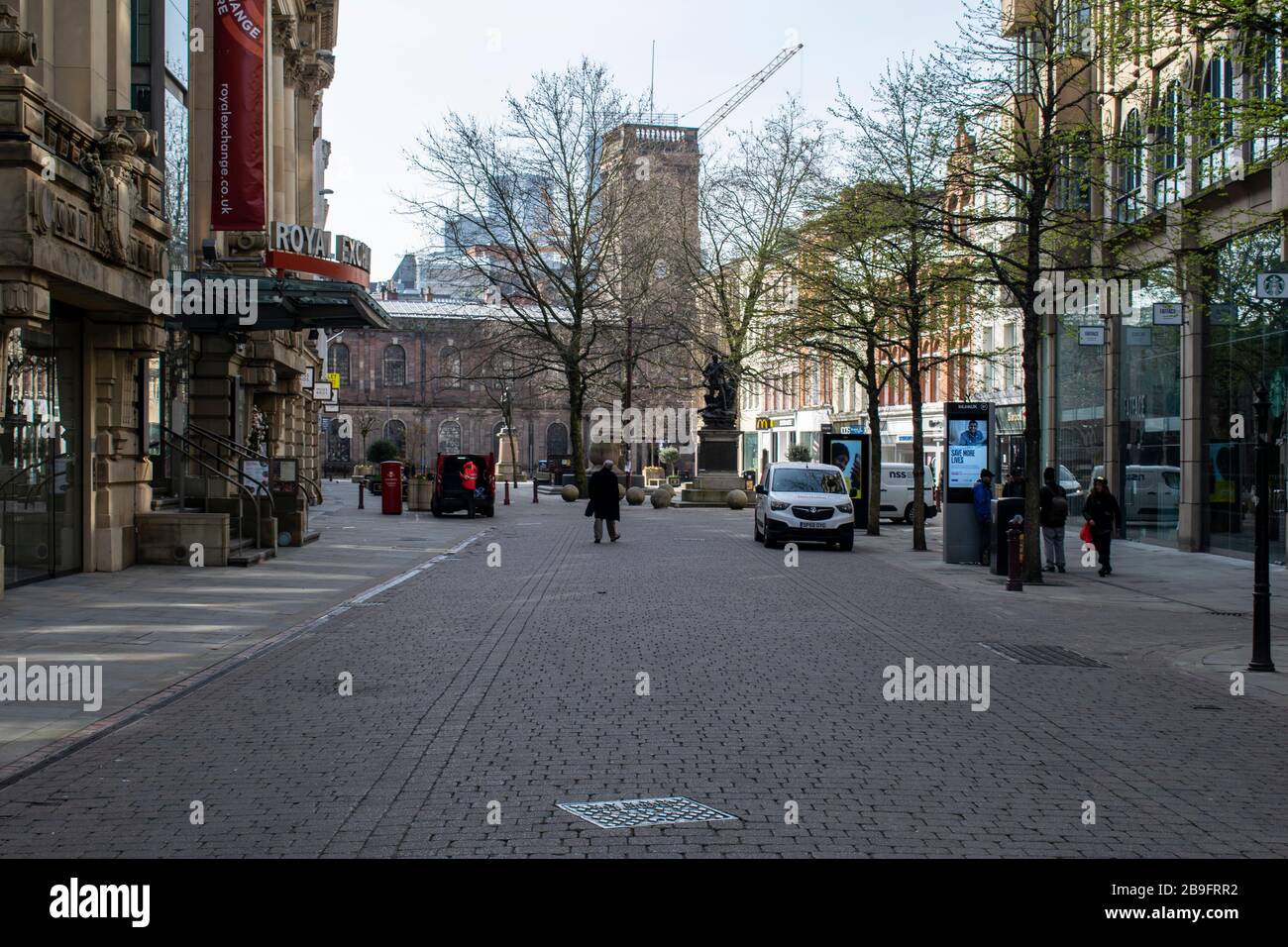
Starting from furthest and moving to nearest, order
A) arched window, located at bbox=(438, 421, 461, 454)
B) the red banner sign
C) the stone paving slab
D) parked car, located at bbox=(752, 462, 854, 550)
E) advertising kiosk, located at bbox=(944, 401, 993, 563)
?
arched window, located at bbox=(438, 421, 461, 454) < parked car, located at bbox=(752, 462, 854, 550) < the red banner sign < advertising kiosk, located at bbox=(944, 401, 993, 563) < the stone paving slab

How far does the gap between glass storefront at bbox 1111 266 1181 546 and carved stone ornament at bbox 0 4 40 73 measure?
21.0 meters

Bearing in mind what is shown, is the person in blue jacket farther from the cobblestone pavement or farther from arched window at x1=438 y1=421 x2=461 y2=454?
Result: arched window at x1=438 y1=421 x2=461 y2=454

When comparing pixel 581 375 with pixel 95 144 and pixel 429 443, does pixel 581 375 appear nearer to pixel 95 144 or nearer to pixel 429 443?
pixel 95 144

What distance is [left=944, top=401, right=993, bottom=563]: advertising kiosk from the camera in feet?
77.3

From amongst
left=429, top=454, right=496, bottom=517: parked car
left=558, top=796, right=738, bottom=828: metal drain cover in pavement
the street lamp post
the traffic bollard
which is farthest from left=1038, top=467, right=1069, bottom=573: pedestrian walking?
left=429, top=454, right=496, bottom=517: parked car

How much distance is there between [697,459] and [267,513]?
27636 millimetres

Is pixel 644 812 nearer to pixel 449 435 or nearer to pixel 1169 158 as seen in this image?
pixel 1169 158

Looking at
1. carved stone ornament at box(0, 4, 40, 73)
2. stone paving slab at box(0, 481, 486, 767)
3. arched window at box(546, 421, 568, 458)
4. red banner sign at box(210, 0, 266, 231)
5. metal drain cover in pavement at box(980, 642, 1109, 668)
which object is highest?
red banner sign at box(210, 0, 266, 231)

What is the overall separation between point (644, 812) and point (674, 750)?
4.81 ft

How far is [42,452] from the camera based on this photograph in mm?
17953

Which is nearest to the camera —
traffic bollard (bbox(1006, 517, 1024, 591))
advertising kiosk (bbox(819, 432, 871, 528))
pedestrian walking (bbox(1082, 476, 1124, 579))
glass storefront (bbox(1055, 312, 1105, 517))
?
traffic bollard (bbox(1006, 517, 1024, 591))

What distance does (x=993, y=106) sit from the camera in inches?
757

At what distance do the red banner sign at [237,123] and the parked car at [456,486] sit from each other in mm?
14168
